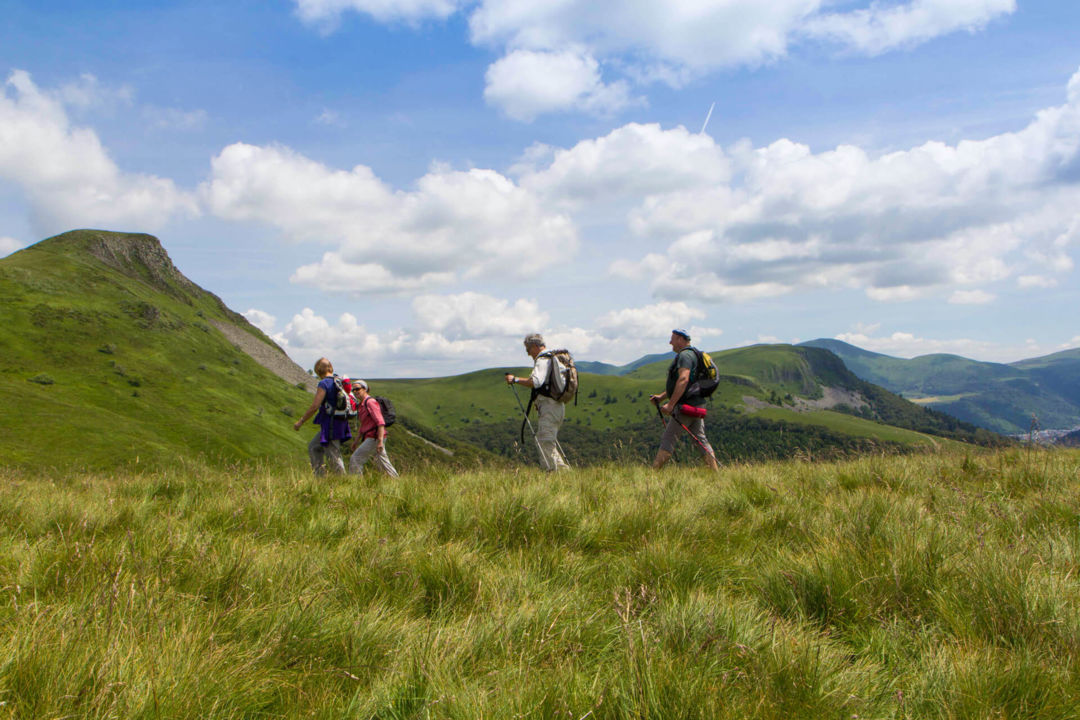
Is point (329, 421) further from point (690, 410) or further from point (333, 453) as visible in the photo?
point (690, 410)

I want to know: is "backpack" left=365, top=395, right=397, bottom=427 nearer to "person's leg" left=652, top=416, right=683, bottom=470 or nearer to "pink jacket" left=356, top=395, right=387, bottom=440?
"pink jacket" left=356, top=395, right=387, bottom=440

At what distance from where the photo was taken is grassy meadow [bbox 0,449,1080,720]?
1.89 metres

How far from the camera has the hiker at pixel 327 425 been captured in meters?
10.8

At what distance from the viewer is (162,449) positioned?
96.9m

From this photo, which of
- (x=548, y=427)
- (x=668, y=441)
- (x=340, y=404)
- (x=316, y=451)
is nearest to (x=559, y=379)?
(x=548, y=427)

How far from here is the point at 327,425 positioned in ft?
35.9

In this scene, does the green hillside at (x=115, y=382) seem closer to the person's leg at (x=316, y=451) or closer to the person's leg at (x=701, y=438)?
the person's leg at (x=316, y=451)

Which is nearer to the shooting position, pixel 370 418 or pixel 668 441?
pixel 668 441

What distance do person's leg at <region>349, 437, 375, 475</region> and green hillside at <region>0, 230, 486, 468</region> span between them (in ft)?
244

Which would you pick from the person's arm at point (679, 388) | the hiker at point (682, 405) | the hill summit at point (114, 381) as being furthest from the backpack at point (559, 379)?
the hill summit at point (114, 381)

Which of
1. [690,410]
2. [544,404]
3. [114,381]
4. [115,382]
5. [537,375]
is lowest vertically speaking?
[690,410]

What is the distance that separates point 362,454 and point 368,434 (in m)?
0.40

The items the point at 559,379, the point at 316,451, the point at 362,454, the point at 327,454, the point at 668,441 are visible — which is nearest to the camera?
the point at 559,379

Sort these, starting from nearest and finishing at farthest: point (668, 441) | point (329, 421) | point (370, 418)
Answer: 1. point (668, 441)
2. point (370, 418)
3. point (329, 421)
